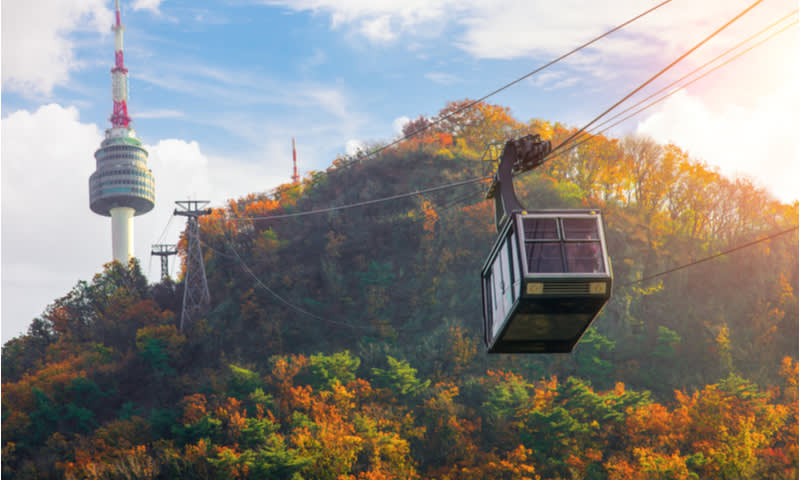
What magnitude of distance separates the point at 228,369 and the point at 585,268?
4216 centimetres

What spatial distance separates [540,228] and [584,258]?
112 centimetres

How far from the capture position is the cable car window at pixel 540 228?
650 inches

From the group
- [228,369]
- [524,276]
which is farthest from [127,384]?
A: [524,276]

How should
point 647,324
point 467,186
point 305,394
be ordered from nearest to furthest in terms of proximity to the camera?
point 305,394 → point 647,324 → point 467,186

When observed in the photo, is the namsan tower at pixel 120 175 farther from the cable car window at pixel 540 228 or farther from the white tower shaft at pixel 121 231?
the cable car window at pixel 540 228

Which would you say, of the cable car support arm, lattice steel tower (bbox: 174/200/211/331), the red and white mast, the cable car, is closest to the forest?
lattice steel tower (bbox: 174/200/211/331)

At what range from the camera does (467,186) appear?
65875mm

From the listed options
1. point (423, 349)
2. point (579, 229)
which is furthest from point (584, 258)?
point (423, 349)

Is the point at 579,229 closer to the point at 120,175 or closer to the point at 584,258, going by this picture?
the point at 584,258

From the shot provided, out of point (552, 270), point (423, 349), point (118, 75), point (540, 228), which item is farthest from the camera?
point (118, 75)

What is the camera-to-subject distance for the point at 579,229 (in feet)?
54.7

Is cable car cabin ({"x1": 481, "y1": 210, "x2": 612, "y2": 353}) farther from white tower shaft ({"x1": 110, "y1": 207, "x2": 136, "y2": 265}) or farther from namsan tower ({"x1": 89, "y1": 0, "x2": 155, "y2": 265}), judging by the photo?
white tower shaft ({"x1": 110, "y1": 207, "x2": 136, "y2": 265})

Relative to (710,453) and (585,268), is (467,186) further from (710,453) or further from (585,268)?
(585,268)

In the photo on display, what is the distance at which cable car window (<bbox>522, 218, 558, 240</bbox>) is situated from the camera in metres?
16.5
